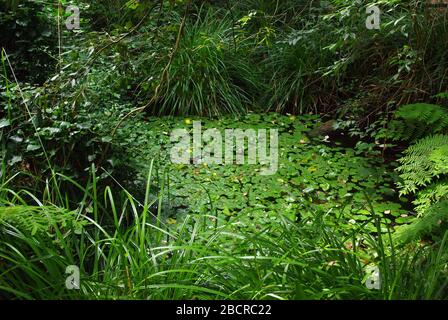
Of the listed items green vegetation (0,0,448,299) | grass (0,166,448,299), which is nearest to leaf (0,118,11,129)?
green vegetation (0,0,448,299)

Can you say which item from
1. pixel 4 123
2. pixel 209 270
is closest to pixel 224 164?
pixel 4 123

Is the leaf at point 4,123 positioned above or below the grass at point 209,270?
above

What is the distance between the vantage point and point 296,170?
14.5 ft

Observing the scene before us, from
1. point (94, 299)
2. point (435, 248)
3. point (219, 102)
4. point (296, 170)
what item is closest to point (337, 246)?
point (435, 248)

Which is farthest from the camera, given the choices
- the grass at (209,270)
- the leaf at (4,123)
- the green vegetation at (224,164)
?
the leaf at (4,123)

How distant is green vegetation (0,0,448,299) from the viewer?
2.26 meters

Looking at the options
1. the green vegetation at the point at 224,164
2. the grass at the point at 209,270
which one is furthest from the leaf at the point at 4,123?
the grass at the point at 209,270

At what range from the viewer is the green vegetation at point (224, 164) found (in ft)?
7.41

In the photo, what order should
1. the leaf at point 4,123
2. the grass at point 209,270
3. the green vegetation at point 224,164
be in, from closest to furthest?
the grass at point 209,270, the green vegetation at point 224,164, the leaf at point 4,123

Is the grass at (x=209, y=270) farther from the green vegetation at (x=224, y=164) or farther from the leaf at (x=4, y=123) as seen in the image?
the leaf at (x=4, y=123)

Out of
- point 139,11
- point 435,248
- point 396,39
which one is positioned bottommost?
point 435,248

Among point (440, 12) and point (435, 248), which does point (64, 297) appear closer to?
point (435, 248)

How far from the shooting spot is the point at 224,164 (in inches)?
179
